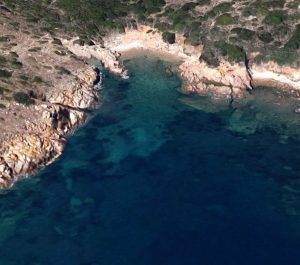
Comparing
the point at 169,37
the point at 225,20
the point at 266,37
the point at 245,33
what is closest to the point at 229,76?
the point at 245,33

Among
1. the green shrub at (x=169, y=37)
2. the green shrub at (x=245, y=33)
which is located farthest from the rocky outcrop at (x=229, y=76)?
the green shrub at (x=245, y=33)

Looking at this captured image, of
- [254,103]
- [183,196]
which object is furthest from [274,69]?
[183,196]

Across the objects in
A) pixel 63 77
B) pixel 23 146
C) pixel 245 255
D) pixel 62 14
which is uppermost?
pixel 62 14

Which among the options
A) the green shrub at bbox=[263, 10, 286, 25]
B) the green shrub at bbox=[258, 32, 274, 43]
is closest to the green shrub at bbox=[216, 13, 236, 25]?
the green shrub at bbox=[263, 10, 286, 25]

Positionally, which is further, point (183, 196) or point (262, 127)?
point (262, 127)

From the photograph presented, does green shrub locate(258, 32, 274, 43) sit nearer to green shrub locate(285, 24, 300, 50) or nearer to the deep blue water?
green shrub locate(285, 24, 300, 50)

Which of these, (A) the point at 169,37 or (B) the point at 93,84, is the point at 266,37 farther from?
(B) the point at 93,84

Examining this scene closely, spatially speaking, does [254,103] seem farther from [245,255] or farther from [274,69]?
[245,255]

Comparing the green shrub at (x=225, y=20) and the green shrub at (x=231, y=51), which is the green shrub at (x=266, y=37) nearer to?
the green shrub at (x=231, y=51)
